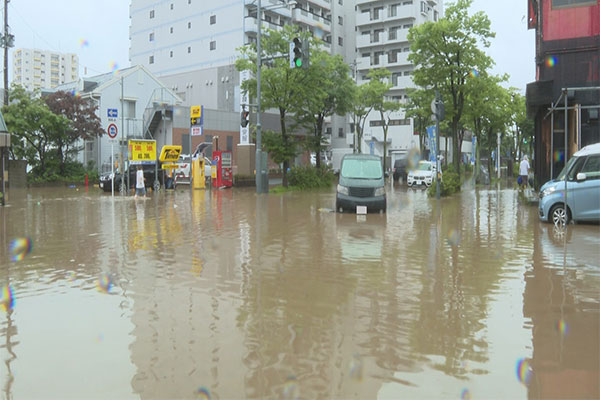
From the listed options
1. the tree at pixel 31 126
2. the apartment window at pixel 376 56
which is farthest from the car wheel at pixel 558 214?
the apartment window at pixel 376 56

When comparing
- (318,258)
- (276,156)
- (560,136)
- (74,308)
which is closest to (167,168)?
(276,156)

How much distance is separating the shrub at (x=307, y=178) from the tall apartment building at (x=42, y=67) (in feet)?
354

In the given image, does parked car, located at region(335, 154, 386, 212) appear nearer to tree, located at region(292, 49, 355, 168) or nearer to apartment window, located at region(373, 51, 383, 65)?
tree, located at region(292, 49, 355, 168)

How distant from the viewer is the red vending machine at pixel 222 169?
35406mm

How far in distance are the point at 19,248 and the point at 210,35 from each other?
51.2 meters

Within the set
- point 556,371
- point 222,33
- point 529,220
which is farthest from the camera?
point 222,33

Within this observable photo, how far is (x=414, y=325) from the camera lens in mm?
5566

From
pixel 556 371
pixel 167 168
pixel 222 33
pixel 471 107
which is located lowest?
pixel 556 371

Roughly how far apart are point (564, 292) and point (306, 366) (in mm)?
4163

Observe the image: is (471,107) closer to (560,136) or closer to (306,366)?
(560,136)

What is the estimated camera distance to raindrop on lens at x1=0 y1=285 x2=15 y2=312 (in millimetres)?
6355

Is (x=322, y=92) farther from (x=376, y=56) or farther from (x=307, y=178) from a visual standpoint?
(x=376, y=56)

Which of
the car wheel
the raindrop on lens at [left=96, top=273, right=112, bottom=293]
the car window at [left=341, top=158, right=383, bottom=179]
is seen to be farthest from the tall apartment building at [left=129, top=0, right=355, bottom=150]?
the raindrop on lens at [left=96, top=273, right=112, bottom=293]

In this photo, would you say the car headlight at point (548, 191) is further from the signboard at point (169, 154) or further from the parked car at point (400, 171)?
the parked car at point (400, 171)
